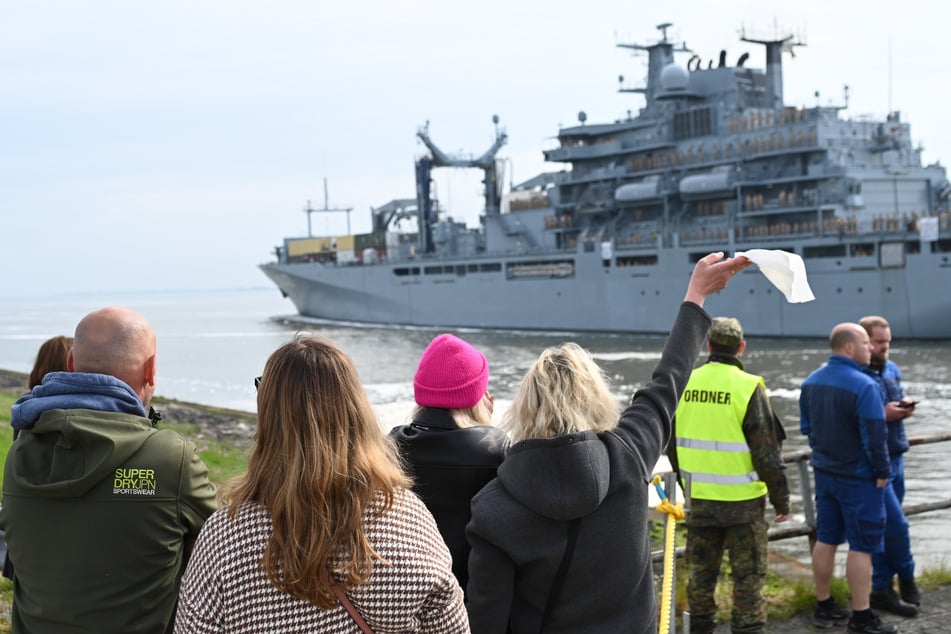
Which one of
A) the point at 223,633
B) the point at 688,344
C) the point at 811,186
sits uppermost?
the point at 811,186

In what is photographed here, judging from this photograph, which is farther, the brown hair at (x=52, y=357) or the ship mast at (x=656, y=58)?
the ship mast at (x=656, y=58)

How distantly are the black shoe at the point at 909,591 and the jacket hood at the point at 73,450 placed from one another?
429cm

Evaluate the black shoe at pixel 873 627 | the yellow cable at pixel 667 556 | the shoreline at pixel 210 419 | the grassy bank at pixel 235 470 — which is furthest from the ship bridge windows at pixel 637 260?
the yellow cable at pixel 667 556

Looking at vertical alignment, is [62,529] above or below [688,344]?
below

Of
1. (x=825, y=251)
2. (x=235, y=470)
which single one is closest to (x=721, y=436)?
(x=235, y=470)

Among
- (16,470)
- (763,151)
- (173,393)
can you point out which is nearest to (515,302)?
(763,151)

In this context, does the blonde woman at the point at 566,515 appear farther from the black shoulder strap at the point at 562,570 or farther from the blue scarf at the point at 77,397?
the blue scarf at the point at 77,397

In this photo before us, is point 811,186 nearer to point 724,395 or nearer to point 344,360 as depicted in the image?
point 724,395

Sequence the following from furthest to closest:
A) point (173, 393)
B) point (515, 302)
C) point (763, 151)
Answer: point (515, 302) < point (763, 151) < point (173, 393)

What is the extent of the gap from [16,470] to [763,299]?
33.8 m

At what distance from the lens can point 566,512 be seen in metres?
2.59

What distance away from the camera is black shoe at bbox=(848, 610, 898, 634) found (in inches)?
187

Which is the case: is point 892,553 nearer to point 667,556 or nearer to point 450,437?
point 667,556

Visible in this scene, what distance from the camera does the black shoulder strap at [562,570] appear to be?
2.67m
